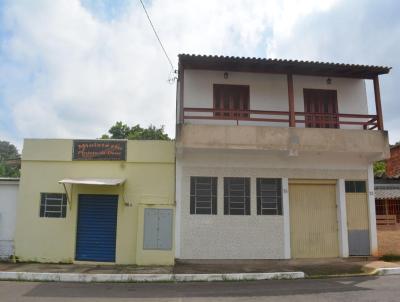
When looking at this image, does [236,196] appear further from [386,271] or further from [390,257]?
[390,257]

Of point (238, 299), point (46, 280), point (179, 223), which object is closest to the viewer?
point (238, 299)

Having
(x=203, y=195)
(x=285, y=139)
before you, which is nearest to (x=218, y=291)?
(x=203, y=195)

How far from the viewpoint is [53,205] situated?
39.5 feet

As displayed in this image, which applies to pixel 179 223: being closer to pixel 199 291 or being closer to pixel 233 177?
pixel 233 177

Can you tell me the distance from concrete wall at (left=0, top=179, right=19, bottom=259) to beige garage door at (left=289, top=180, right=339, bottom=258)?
9217mm

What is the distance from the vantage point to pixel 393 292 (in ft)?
25.9

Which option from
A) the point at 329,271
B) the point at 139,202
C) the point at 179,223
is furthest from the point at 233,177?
the point at 329,271

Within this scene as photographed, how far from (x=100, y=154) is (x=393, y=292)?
29.7 ft

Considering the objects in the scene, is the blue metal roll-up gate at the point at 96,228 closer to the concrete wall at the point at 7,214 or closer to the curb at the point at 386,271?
the concrete wall at the point at 7,214

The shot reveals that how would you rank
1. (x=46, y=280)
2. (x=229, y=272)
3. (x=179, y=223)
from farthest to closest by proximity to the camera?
(x=179, y=223) < (x=229, y=272) < (x=46, y=280)

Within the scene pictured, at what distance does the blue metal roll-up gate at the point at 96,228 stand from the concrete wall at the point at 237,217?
2.14 m

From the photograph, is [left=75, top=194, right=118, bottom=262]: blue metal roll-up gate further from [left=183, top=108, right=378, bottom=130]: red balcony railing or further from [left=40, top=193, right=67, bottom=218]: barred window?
[left=183, top=108, right=378, bottom=130]: red balcony railing

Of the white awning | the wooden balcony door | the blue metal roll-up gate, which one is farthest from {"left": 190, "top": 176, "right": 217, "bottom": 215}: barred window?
the wooden balcony door

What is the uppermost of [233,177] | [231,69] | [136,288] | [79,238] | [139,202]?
[231,69]
